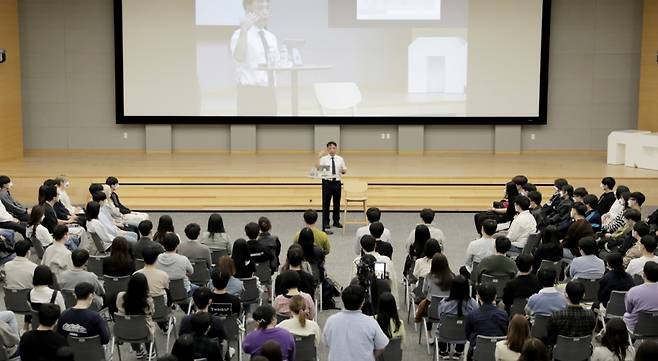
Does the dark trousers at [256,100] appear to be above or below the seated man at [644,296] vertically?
above

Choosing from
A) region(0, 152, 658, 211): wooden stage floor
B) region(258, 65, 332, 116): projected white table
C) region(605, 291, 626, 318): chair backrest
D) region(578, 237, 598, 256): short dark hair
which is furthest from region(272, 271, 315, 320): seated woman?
region(258, 65, 332, 116): projected white table

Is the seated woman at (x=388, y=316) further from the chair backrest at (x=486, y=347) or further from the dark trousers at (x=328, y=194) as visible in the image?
the dark trousers at (x=328, y=194)

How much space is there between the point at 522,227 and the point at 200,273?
3.92m

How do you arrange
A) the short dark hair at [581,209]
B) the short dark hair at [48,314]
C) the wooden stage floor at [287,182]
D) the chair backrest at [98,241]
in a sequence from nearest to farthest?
the short dark hair at [48,314] < the chair backrest at [98,241] < the short dark hair at [581,209] < the wooden stage floor at [287,182]

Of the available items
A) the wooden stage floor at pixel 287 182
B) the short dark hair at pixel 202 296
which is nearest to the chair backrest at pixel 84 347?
the short dark hair at pixel 202 296

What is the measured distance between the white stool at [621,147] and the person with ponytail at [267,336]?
12.7m

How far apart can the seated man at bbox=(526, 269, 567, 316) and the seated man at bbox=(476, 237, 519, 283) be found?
110 cm

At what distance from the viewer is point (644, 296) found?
8.08m

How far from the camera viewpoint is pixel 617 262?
28.0 feet

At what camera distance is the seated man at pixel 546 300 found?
791cm

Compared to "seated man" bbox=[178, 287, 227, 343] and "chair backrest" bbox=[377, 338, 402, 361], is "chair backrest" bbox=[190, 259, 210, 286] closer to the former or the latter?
"seated man" bbox=[178, 287, 227, 343]

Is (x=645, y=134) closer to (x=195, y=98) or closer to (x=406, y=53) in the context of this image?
(x=406, y=53)

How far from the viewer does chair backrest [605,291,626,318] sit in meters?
8.46

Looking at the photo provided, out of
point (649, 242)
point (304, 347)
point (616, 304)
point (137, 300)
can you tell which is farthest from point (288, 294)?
point (649, 242)
